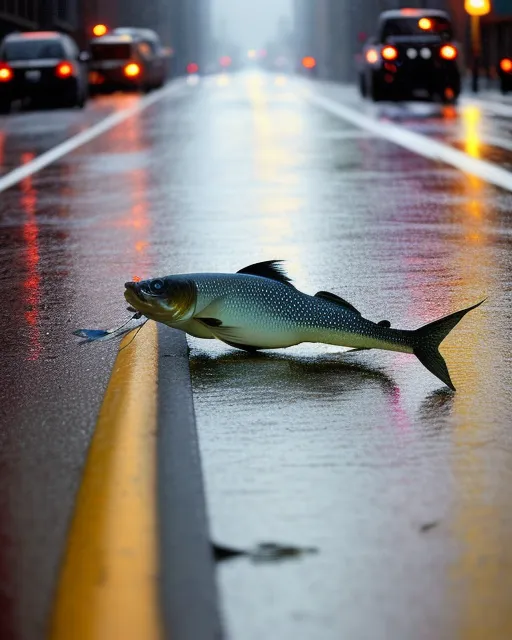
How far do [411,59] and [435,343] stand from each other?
1255 inches

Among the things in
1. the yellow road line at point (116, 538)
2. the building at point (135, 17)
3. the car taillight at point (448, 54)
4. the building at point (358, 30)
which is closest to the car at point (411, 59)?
the car taillight at point (448, 54)

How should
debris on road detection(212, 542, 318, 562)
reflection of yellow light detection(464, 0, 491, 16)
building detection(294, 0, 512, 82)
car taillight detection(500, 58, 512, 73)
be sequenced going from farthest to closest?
1. building detection(294, 0, 512, 82)
2. reflection of yellow light detection(464, 0, 491, 16)
3. car taillight detection(500, 58, 512, 73)
4. debris on road detection(212, 542, 318, 562)

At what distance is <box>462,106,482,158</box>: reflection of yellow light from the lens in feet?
68.1

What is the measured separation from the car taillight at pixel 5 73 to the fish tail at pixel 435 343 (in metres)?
34.4

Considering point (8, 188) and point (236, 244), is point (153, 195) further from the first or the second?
point (236, 244)

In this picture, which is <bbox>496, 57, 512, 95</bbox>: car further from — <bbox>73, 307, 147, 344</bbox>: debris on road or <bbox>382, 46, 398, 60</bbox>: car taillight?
<bbox>73, 307, 147, 344</bbox>: debris on road

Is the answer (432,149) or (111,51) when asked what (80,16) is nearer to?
(111,51)

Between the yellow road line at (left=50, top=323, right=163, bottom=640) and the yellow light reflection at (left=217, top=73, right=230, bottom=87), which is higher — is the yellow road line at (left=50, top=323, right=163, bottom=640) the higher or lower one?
the higher one

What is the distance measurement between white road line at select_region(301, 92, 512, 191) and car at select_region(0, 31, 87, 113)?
831 centimetres

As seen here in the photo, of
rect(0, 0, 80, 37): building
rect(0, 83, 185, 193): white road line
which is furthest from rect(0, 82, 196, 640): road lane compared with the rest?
rect(0, 0, 80, 37): building

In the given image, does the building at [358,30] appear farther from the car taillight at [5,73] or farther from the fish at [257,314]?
the fish at [257,314]

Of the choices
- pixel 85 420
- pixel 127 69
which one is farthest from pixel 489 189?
pixel 127 69

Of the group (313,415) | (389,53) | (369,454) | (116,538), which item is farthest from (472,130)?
(116,538)

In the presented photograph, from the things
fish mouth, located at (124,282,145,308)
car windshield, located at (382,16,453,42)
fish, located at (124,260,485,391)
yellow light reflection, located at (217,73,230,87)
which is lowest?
yellow light reflection, located at (217,73,230,87)
